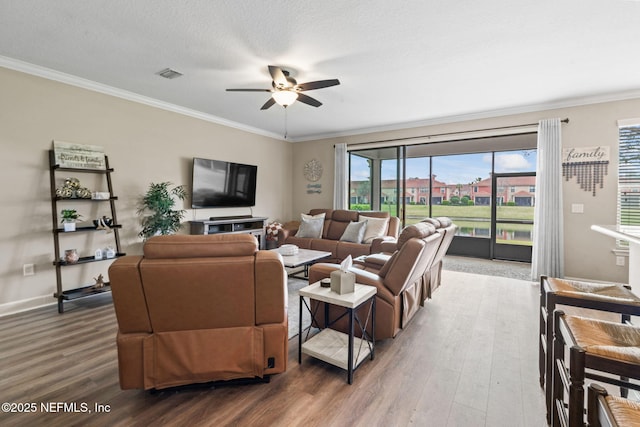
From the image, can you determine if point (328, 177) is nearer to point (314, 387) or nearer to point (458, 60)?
point (458, 60)

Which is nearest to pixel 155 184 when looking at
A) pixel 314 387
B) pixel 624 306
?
pixel 314 387

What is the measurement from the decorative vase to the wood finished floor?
0.67 meters

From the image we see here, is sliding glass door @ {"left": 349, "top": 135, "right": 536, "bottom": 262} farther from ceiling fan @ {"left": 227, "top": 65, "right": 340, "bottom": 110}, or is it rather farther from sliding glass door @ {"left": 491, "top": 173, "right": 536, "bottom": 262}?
ceiling fan @ {"left": 227, "top": 65, "right": 340, "bottom": 110}

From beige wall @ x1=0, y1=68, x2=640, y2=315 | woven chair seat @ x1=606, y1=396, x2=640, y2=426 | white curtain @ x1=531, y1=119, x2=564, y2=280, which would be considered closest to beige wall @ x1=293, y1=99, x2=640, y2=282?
beige wall @ x1=0, y1=68, x2=640, y2=315

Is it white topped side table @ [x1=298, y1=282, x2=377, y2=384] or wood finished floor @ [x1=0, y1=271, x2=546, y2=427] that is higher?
→ white topped side table @ [x1=298, y1=282, x2=377, y2=384]

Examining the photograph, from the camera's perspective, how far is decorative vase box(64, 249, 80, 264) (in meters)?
3.39

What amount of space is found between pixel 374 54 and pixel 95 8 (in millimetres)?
2372

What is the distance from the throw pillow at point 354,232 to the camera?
5.19 metres

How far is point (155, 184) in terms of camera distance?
4441mm

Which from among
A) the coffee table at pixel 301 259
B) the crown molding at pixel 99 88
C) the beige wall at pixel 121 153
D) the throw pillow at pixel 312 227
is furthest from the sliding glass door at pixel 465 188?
the crown molding at pixel 99 88

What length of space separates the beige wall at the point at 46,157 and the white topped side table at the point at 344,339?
322 cm

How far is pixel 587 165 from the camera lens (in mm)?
4180

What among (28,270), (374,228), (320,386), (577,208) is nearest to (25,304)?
(28,270)

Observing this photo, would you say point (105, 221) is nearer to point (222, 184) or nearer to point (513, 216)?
point (222, 184)
